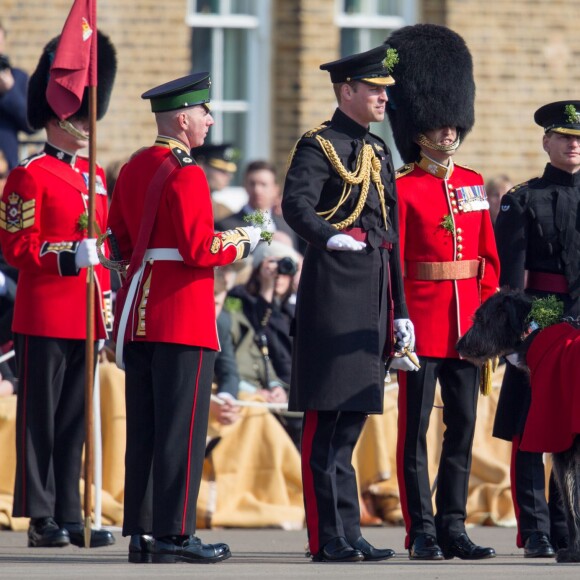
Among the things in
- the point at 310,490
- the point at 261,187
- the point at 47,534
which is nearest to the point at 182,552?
the point at 310,490

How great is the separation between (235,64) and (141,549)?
305 inches

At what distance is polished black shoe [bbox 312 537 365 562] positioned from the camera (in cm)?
745

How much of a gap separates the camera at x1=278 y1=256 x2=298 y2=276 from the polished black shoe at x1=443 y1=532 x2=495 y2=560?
3.37 meters

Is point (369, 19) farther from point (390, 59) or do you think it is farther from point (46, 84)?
point (390, 59)

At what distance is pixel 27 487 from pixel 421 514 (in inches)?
69.6

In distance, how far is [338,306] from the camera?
7.55 metres

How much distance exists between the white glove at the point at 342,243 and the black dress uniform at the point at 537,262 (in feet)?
4.40

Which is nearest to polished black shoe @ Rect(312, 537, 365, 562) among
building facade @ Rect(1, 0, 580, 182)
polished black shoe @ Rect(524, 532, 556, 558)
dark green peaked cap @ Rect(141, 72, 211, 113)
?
polished black shoe @ Rect(524, 532, 556, 558)

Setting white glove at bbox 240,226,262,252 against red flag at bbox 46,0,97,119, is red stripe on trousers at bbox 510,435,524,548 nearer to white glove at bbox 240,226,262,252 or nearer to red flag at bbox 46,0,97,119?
white glove at bbox 240,226,262,252

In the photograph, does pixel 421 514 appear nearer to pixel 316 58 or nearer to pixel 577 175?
pixel 577 175

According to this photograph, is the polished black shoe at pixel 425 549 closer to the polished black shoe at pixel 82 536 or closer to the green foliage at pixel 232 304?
the polished black shoe at pixel 82 536

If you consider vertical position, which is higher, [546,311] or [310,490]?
[546,311]

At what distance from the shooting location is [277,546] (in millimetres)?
9070

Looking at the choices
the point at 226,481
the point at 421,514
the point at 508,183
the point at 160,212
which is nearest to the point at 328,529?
the point at 421,514
